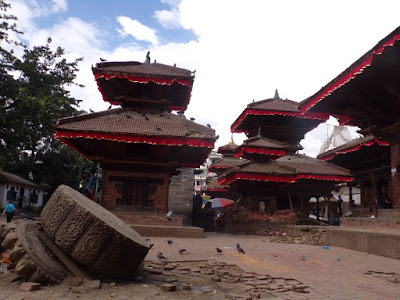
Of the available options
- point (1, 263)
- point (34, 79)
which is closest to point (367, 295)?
point (1, 263)

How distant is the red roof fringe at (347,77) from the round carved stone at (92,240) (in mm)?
7892

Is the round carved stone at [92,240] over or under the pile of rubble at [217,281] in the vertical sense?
over

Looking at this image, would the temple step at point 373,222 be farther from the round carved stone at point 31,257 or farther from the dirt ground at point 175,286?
the round carved stone at point 31,257

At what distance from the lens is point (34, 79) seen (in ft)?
85.5

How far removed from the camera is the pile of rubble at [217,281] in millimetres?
4832

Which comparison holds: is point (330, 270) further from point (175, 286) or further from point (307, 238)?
point (307, 238)

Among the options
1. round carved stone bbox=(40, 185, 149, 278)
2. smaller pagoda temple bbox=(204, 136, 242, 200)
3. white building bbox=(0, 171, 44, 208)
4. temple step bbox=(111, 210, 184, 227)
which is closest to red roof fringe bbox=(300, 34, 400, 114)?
temple step bbox=(111, 210, 184, 227)

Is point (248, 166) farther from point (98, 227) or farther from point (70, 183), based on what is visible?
point (70, 183)

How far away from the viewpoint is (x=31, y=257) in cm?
466

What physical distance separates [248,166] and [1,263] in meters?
15.1

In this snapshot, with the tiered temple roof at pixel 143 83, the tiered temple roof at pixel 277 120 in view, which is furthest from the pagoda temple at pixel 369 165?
the tiered temple roof at pixel 143 83

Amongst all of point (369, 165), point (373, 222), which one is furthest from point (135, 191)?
point (369, 165)

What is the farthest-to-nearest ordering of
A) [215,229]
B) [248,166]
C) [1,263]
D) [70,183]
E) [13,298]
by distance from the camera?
1. [70,183]
2. [215,229]
3. [248,166]
4. [1,263]
5. [13,298]

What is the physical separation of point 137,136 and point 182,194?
14.2m
